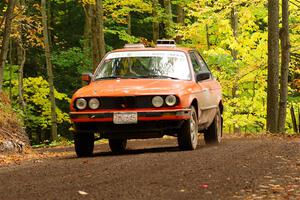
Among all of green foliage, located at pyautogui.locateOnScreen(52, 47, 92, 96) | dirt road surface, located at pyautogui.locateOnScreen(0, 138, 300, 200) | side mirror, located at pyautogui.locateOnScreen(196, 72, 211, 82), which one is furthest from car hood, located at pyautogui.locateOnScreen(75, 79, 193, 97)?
green foliage, located at pyautogui.locateOnScreen(52, 47, 92, 96)

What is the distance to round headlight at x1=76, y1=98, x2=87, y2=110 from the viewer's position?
34.0ft

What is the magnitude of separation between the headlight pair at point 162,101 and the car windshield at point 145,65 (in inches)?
41.0

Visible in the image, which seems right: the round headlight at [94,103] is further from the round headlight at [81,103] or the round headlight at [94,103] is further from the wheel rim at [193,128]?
the wheel rim at [193,128]

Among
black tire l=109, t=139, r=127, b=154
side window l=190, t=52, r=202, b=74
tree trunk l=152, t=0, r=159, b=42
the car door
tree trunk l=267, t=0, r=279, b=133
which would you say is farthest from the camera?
tree trunk l=152, t=0, r=159, b=42

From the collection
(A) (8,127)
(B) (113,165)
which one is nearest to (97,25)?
(A) (8,127)

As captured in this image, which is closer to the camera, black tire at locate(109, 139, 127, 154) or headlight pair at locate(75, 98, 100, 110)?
headlight pair at locate(75, 98, 100, 110)

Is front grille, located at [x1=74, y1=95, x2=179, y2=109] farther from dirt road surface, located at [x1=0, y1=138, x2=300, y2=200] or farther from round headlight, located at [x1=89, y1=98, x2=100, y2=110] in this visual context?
dirt road surface, located at [x1=0, y1=138, x2=300, y2=200]

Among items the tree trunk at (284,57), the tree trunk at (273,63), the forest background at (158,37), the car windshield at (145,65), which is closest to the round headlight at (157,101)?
the car windshield at (145,65)

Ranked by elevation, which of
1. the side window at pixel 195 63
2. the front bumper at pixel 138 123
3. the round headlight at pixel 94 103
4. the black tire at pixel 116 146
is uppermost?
the side window at pixel 195 63

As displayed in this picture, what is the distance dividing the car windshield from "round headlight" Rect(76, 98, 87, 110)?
1162 millimetres

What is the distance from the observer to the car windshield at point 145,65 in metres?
11.3

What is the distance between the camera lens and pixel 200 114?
1134cm

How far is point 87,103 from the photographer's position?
34.0 ft

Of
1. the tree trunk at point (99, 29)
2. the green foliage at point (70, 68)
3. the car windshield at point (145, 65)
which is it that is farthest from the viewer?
the green foliage at point (70, 68)
